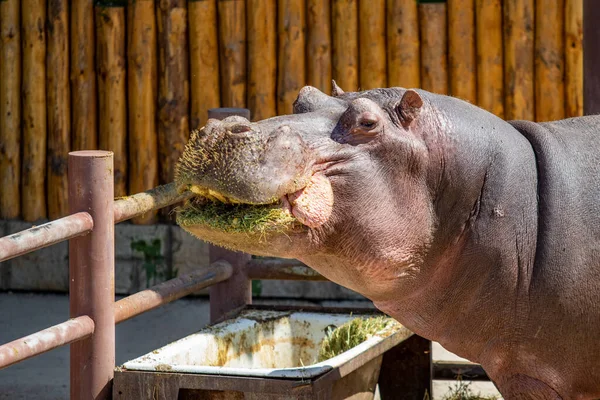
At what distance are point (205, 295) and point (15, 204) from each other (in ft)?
4.62

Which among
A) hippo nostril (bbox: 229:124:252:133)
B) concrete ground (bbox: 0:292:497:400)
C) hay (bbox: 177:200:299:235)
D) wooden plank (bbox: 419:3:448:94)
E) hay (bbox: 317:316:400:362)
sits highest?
wooden plank (bbox: 419:3:448:94)

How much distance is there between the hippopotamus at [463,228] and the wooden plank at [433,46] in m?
3.63

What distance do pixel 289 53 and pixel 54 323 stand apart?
221cm

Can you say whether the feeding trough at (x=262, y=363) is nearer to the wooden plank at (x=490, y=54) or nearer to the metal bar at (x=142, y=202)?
the metal bar at (x=142, y=202)

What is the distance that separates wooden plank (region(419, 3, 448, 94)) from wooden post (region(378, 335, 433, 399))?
2.42 meters

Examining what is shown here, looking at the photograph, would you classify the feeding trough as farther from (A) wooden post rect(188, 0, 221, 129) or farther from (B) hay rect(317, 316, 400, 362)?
(A) wooden post rect(188, 0, 221, 129)

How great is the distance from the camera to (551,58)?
6988 mm

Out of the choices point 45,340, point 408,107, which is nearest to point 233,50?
point 45,340

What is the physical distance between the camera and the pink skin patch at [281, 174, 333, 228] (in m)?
2.99

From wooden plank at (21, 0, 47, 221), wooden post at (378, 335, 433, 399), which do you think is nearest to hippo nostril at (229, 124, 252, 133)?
wooden post at (378, 335, 433, 399)

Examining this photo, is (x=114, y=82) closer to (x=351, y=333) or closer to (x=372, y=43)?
(x=372, y=43)

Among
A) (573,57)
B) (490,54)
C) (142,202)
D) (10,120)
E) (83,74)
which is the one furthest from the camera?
(10,120)

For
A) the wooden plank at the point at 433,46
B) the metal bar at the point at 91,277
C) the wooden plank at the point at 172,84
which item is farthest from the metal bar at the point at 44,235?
the wooden plank at the point at 433,46

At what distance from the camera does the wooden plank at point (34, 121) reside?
24.4 feet
